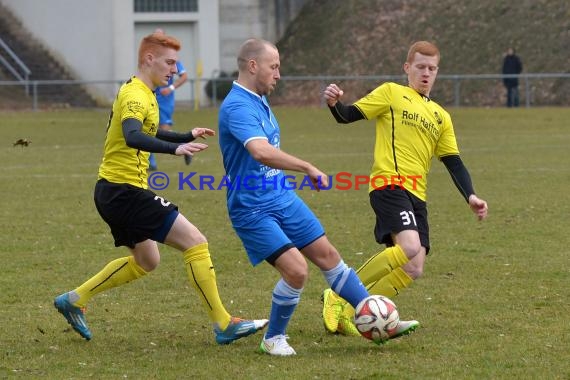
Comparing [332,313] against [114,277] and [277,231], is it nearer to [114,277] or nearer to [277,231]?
[277,231]

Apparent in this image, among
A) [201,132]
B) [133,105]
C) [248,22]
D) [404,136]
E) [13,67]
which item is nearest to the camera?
[133,105]

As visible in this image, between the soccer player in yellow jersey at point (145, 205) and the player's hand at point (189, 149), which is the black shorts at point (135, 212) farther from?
the player's hand at point (189, 149)

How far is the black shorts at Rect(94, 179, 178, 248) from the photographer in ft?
23.4

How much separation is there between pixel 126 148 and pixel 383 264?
1722mm

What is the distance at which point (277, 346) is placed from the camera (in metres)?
6.78

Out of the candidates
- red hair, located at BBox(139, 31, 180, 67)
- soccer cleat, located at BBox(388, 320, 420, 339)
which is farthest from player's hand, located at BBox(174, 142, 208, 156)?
soccer cleat, located at BBox(388, 320, 420, 339)

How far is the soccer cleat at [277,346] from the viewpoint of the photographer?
22.2 ft

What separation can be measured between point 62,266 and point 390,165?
362 centimetres

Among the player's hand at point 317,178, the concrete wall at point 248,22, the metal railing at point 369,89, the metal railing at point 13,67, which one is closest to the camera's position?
the player's hand at point 317,178

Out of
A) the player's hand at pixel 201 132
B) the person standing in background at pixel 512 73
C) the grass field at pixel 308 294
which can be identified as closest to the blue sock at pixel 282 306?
the grass field at pixel 308 294

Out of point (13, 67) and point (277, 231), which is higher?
point (277, 231)

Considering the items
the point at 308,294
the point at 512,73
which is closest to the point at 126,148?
the point at 308,294

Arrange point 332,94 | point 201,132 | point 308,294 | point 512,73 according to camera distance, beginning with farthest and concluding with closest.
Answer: point 512,73 < point 308,294 < point 332,94 < point 201,132

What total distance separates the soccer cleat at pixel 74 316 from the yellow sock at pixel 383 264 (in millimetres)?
1727
